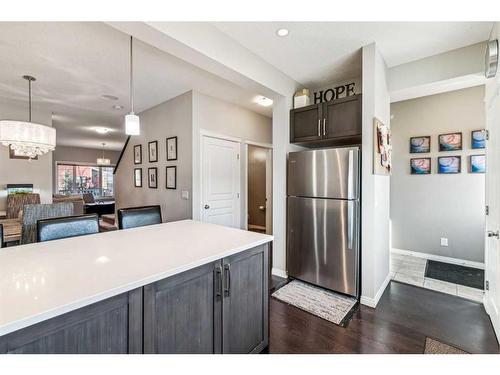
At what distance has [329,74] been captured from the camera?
292 centimetres

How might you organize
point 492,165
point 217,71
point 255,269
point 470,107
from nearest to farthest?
point 255,269 < point 492,165 < point 217,71 < point 470,107

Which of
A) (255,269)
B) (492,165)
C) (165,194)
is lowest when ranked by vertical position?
(255,269)

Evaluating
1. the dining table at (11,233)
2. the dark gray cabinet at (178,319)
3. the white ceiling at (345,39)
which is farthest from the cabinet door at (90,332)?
the dining table at (11,233)

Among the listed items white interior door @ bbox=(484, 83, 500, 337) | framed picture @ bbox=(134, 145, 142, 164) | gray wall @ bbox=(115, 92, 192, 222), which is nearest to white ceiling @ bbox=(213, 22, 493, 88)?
white interior door @ bbox=(484, 83, 500, 337)

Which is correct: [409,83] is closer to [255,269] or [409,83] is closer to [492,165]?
[492,165]

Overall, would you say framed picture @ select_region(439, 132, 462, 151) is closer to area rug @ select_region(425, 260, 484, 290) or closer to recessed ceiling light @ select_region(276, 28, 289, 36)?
area rug @ select_region(425, 260, 484, 290)

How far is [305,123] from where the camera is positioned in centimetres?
289

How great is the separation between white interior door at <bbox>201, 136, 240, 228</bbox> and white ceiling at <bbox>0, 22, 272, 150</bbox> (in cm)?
80

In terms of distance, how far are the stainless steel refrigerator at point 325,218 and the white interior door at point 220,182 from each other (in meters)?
1.27

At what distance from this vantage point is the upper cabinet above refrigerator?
8.25ft

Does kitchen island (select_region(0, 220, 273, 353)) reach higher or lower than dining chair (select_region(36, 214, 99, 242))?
lower

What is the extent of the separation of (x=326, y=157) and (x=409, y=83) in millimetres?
1245

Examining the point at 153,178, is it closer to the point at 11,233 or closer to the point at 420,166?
the point at 11,233
